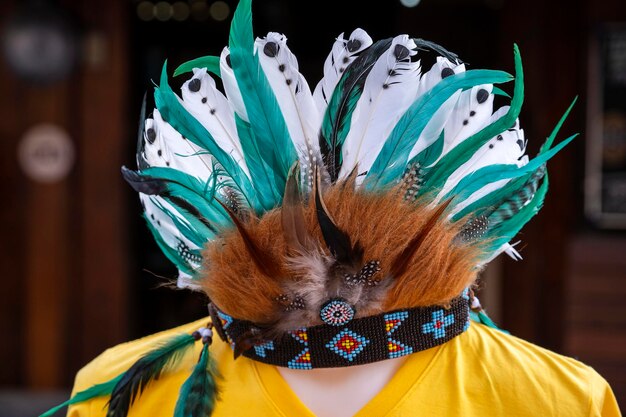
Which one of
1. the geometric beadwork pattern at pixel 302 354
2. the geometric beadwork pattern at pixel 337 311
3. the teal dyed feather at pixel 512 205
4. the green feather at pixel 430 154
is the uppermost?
the green feather at pixel 430 154

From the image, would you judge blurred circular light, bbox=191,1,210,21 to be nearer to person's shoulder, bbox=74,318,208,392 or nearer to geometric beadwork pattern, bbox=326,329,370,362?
person's shoulder, bbox=74,318,208,392

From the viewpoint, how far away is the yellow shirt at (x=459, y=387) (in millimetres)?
1157

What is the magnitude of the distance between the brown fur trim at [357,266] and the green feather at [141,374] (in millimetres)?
210

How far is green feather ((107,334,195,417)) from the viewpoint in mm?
1282

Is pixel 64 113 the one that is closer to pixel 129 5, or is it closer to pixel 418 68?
pixel 129 5

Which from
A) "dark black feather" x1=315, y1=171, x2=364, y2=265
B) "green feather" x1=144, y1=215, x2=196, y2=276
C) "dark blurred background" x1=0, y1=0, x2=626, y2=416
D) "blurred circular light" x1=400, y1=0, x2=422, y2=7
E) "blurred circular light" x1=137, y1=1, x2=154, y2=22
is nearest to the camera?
"dark black feather" x1=315, y1=171, x2=364, y2=265

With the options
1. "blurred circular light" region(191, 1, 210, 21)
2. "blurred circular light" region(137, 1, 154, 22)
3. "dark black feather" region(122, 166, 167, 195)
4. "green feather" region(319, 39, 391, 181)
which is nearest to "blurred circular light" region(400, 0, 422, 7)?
"blurred circular light" region(191, 1, 210, 21)

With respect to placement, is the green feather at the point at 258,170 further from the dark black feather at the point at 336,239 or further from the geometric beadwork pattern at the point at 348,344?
the geometric beadwork pattern at the point at 348,344

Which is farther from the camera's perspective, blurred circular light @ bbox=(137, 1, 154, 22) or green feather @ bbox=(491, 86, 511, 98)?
blurred circular light @ bbox=(137, 1, 154, 22)

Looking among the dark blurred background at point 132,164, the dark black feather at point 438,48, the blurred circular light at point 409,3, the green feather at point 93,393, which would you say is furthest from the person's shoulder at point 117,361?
the blurred circular light at point 409,3

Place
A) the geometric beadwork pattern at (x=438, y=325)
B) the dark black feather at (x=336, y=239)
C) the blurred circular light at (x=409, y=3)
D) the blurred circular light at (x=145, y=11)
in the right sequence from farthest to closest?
the blurred circular light at (x=145, y=11), the blurred circular light at (x=409, y=3), the geometric beadwork pattern at (x=438, y=325), the dark black feather at (x=336, y=239)

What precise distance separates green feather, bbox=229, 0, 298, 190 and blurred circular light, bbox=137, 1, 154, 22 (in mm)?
3113

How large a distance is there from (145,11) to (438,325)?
332cm

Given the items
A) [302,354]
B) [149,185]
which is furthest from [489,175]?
[149,185]
